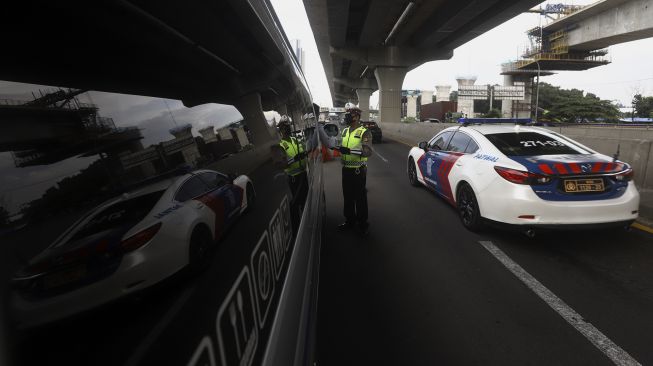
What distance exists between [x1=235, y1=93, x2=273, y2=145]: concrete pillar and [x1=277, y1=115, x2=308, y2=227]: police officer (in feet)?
1.19

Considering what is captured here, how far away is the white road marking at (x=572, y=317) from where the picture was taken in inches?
92.0

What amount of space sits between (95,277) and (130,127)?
12.4 inches

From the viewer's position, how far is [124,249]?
2.17 ft

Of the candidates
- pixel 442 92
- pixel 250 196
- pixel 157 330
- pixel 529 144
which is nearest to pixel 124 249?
pixel 157 330

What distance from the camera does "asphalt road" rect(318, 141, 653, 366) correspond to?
245 centimetres

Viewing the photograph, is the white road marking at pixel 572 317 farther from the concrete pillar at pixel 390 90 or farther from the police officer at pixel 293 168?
the concrete pillar at pixel 390 90

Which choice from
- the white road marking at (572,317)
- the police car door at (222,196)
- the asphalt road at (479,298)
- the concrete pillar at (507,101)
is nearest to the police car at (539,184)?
the asphalt road at (479,298)

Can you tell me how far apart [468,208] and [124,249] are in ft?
15.7

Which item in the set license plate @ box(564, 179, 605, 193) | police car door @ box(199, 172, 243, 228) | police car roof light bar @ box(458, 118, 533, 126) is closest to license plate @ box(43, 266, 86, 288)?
police car door @ box(199, 172, 243, 228)

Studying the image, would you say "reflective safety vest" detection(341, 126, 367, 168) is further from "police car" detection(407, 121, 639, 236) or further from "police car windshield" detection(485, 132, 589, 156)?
"police car windshield" detection(485, 132, 589, 156)

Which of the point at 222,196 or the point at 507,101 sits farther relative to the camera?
the point at 507,101

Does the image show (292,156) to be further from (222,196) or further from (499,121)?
(499,121)

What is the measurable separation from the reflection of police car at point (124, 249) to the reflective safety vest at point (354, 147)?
3.65 m

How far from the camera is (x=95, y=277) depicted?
0.60m
